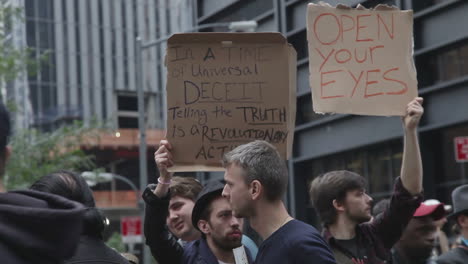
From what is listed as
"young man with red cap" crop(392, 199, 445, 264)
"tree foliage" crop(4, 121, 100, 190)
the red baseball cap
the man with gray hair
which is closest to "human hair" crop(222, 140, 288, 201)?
the man with gray hair

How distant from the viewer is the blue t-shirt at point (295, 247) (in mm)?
4250

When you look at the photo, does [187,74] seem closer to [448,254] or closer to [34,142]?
[448,254]

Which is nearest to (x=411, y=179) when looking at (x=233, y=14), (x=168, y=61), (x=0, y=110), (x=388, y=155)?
(x=168, y=61)

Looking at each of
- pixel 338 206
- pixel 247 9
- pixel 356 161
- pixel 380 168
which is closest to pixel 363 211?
pixel 338 206

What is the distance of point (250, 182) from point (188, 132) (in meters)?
1.11

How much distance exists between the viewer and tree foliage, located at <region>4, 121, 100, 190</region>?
88.2 ft

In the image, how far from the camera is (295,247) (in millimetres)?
4266

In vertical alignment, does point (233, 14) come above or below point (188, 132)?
above

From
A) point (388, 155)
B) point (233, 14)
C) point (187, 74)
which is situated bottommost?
point (388, 155)

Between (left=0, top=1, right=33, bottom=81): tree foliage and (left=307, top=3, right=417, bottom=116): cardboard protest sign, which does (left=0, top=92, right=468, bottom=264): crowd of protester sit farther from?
(left=0, top=1, right=33, bottom=81): tree foliage

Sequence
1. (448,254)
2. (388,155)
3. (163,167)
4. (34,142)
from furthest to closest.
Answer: (34,142)
(388,155)
(448,254)
(163,167)

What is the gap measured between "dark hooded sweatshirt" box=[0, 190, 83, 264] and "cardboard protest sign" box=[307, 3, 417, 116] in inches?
97.8

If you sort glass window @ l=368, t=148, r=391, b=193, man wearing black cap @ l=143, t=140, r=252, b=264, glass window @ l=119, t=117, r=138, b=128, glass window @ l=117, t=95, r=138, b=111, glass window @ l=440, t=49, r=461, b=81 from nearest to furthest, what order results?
man wearing black cap @ l=143, t=140, r=252, b=264
glass window @ l=440, t=49, r=461, b=81
glass window @ l=368, t=148, r=391, b=193
glass window @ l=119, t=117, r=138, b=128
glass window @ l=117, t=95, r=138, b=111

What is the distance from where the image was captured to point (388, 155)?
21953 mm
